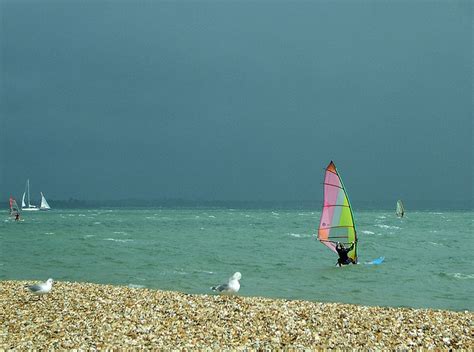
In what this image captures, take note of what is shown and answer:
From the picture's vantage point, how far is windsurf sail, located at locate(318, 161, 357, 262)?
21.0 meters

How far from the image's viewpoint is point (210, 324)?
8.83 meters

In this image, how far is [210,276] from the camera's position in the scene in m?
18.2

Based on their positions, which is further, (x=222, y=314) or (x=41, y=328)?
(x=222, y=314)

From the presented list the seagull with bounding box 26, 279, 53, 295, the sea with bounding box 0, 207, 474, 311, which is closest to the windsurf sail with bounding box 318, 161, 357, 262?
the sea with bounding box 0, 207, 474, 311

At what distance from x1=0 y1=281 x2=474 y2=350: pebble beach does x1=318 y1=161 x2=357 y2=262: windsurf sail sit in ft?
34.4

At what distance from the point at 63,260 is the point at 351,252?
502 inches

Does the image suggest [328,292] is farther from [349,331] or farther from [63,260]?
[63,260]

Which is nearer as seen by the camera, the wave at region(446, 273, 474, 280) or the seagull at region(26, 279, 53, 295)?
the seagull at region(26, 279, 53, 295)

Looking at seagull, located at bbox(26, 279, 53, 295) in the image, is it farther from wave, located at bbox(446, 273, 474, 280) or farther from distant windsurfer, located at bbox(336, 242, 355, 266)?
wave, located at bbox(446, 273, 474, 280)

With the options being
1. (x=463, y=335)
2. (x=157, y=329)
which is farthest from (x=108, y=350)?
(x=463, y=335)

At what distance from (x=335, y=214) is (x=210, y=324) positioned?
1334 centimetres

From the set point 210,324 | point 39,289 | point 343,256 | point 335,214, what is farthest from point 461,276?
point 39,289

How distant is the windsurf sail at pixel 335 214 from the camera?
21.0 metres

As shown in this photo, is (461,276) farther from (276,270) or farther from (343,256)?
(276,270)
